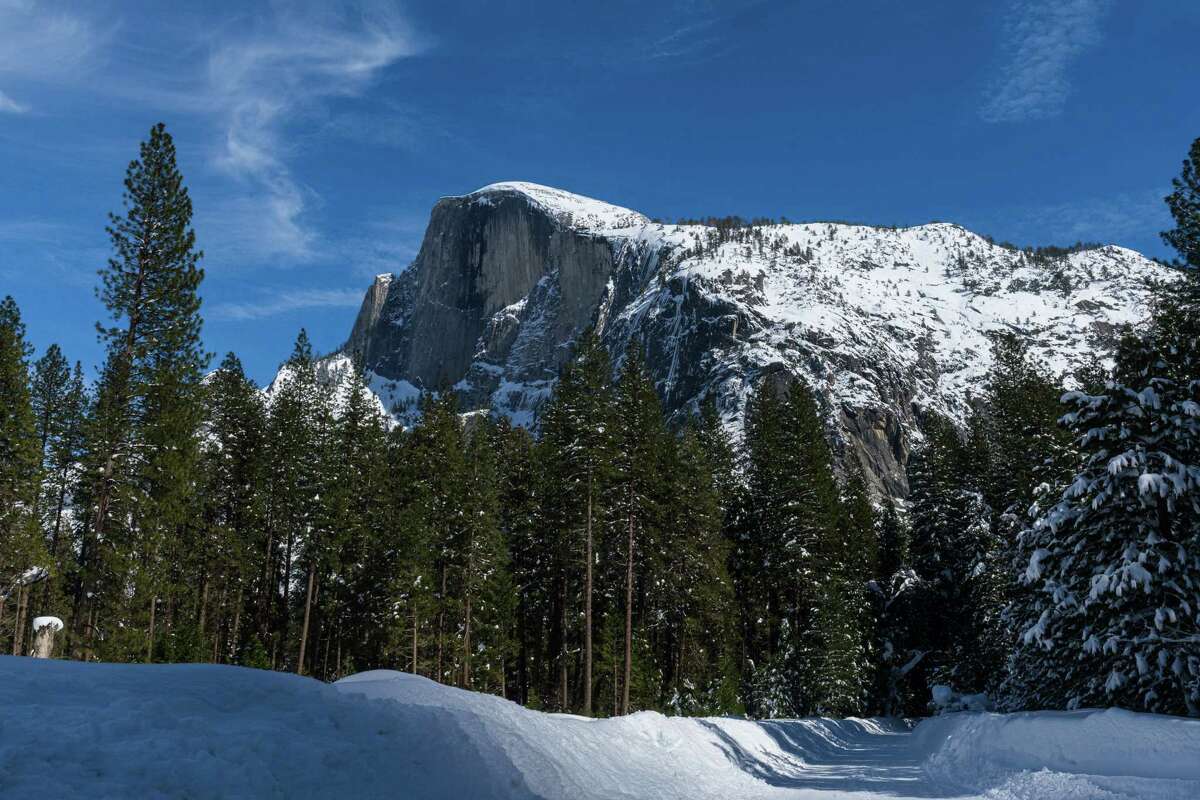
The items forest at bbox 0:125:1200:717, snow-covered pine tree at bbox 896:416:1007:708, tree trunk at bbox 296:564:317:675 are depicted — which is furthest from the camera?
snow-covered pine tree at bbox 896:416:1007:708

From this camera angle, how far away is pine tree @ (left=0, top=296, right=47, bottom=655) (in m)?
24.9

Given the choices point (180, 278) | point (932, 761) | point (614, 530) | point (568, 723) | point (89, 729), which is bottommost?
point (932, 761)

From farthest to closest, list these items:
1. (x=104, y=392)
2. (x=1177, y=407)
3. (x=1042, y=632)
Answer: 1. (x=104, y=392)
2. (x=1042, y=632)
3. (x=1177, y=407)

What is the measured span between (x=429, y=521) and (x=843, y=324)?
14912 cm

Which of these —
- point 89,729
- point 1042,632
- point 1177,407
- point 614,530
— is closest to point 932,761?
point 1042,632

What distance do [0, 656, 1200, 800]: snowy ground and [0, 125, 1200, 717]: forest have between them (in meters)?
3.06

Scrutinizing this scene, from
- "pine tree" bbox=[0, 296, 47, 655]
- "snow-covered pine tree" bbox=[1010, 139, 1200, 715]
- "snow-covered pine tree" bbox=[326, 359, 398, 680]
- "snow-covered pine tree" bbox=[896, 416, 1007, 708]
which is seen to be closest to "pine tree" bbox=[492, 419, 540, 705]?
"snow-covered pine tree" bbox=[326, 359, 398, 680]

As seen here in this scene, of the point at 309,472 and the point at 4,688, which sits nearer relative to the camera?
the point at 4,688

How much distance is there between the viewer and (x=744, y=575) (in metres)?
46.8

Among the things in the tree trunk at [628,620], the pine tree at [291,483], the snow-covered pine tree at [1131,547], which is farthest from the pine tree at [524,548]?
the snow-covered pine tree at [1131,547]

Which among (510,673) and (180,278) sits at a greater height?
(180,278)

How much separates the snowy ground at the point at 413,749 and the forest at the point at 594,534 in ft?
10.1

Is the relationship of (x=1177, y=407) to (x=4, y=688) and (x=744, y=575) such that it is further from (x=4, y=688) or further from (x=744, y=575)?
(x=744, y=575)

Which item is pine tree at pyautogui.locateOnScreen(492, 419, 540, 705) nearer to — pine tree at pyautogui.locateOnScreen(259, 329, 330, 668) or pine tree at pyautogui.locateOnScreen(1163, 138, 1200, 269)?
pine tree at pyautogui.locateOnScreen(259, 329, 330, 668)
